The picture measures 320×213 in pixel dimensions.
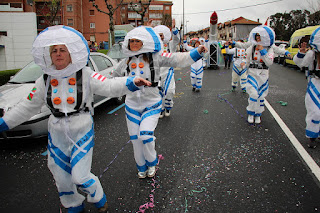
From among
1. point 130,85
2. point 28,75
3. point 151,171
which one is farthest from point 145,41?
point 28,75

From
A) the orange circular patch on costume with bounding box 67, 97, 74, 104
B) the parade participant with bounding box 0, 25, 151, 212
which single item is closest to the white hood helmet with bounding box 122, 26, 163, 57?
the parade participant with bounding box 0, 25, 151, 212

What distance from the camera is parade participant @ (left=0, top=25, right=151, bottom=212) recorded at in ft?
7.70

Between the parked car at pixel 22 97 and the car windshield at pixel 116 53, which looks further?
the car windshield at pixel 116 53

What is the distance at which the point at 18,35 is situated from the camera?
55.6 feet

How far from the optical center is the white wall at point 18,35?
16562 mm

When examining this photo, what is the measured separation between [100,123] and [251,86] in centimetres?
361

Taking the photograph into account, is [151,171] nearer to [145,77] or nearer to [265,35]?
[145,77]

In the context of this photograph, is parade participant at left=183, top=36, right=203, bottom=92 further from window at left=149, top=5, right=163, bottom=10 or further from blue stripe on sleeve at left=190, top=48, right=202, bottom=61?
window at left=149, top=5, right=163, bottom=10

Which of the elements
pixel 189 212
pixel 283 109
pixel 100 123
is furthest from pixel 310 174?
pixel 100 123

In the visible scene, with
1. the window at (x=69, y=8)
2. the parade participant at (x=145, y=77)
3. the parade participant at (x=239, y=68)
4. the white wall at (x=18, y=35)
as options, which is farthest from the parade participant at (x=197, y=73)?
the window at (x=69, y=8)

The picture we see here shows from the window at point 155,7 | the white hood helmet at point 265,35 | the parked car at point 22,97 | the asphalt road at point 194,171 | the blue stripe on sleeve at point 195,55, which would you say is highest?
the window at point 155,7

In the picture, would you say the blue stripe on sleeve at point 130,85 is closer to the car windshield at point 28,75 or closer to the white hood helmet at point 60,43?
the white hood helmet at point 60,43

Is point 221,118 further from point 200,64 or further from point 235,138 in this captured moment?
point 200,64

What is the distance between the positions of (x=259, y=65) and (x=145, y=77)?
136 inches
